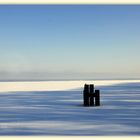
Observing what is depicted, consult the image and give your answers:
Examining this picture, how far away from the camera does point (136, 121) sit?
6.48 meters

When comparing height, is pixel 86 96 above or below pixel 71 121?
above

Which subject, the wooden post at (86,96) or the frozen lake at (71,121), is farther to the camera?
the wooden post at (86,96)

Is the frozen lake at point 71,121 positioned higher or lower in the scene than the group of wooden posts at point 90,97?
lower

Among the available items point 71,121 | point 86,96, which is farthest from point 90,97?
point 71,121

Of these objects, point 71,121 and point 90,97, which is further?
point 90,97

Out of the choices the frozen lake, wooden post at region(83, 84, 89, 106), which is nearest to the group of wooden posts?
wooden post at region(83, 84, 89, 106)

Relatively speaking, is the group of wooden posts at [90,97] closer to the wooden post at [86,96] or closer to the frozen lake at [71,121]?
the wooden post at [86,96]

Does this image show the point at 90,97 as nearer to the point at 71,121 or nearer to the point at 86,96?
the point at 86,96

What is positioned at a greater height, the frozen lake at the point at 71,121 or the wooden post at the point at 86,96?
the wooden post at the point at 86,96

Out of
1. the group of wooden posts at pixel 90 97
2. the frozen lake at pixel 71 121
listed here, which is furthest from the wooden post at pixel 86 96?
the frozen lake at pixel 71 121

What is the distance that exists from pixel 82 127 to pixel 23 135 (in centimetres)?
112

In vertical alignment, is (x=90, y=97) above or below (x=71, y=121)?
above

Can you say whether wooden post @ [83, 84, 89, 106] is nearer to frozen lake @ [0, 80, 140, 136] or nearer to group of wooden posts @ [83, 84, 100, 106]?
group of wooden posts @ [83, 84, 100, 106]

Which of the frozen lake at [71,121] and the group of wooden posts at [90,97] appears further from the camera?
the group of wooden posts at [90,97]
